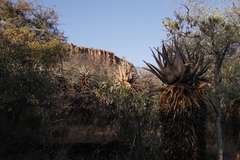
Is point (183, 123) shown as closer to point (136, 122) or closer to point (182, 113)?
point (182, 113)

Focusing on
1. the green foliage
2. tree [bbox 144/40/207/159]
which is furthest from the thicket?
tree [bbox 144/40/207/159]

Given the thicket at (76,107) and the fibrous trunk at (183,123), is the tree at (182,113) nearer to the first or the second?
the fibrous trunk at (183,123)

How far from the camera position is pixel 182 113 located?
7.43m

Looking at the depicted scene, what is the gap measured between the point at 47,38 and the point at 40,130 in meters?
11.7

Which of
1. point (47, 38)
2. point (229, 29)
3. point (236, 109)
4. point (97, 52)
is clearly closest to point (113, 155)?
point (229, 29)

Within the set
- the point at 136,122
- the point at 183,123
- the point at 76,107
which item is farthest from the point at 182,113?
the point at 76,107

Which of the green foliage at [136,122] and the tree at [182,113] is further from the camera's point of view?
the green foliage at [136,122]

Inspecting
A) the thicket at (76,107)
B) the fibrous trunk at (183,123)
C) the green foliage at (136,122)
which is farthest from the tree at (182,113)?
the green foliage at (136,122)

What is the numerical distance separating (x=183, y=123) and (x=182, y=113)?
275 millimetres

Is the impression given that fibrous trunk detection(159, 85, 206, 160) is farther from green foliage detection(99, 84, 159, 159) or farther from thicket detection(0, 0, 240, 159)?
green foliage detection(99, 84, 159, 159)

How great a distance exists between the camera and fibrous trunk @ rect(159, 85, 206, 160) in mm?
7352

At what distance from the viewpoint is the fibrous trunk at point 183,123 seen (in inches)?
289

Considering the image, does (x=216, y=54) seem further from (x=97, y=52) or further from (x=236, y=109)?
(x=97, y=52)

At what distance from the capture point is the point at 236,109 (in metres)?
15.1
